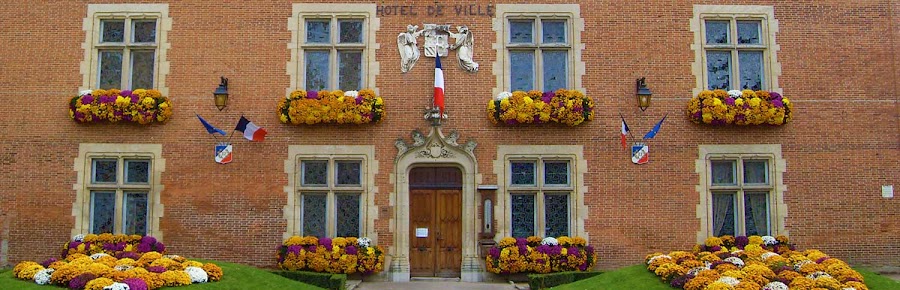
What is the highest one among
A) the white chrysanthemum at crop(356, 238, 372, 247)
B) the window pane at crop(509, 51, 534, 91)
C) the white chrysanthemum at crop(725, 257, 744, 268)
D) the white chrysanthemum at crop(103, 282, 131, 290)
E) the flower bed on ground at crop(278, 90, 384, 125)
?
the window pane at crop(509, 51, 534, 91)

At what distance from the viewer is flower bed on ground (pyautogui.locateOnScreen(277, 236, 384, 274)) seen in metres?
13.5

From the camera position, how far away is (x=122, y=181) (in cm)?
1429

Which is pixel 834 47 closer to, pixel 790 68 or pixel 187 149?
pixel 790 68

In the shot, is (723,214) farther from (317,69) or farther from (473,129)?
(317,69)

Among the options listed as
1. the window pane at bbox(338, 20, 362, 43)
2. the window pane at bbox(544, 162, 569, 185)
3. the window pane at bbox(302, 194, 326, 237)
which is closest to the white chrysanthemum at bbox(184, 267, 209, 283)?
the window pane at bbox(302, 194, 326, 237)

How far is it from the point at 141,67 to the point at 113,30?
2.98 feet

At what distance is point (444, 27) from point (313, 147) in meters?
3.24

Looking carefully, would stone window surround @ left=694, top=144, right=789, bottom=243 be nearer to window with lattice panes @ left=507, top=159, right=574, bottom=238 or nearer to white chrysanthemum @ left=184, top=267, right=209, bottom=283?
window with lattice panes @ left=507, top=159, right=574, bottom=238

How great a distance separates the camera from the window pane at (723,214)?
14.3 metres

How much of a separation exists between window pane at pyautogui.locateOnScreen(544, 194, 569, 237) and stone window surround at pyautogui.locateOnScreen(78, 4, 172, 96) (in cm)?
730

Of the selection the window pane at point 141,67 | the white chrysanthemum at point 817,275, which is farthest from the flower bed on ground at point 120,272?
the white chrysanthemum at point 817,275

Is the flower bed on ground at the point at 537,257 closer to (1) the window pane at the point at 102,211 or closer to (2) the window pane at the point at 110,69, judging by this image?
(1) the window pane at the point at 102,211

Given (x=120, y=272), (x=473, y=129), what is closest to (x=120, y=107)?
(x=120, y=272)

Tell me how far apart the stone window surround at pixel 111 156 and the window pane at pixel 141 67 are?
123 centimetres
